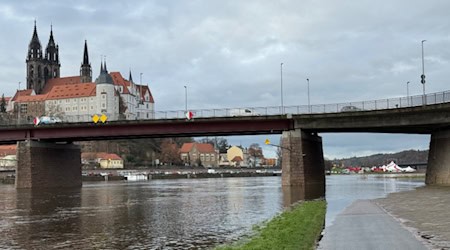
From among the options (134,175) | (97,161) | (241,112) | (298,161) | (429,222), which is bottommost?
(134,175)

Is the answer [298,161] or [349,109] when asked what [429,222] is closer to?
[298,161]

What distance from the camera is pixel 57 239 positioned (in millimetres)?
23828

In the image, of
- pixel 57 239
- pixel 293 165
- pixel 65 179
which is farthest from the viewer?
pixel 65 179

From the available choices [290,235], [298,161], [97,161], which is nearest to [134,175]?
[97,161]

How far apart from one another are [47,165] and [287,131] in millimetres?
44051

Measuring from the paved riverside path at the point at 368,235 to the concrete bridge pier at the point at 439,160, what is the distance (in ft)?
141

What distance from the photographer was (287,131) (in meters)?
73.9

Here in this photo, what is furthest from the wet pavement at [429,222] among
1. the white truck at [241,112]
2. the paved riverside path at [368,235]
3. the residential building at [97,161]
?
the residential building at [97,161]

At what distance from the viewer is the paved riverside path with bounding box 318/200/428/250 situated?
17.1 m

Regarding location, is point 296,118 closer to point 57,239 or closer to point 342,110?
point 342,110

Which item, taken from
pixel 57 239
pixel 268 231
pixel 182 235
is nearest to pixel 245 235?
pixel 268 231

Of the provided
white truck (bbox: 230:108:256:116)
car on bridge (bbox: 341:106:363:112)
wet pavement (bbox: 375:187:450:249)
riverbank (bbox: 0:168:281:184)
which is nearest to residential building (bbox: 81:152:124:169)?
riverbank (bbox: 0:168:281:184)

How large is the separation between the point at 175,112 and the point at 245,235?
58.7 metres

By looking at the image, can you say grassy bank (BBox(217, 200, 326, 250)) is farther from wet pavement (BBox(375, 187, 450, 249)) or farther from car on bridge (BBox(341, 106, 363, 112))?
car on bridge (BBox(341, 106, 363, 112))
